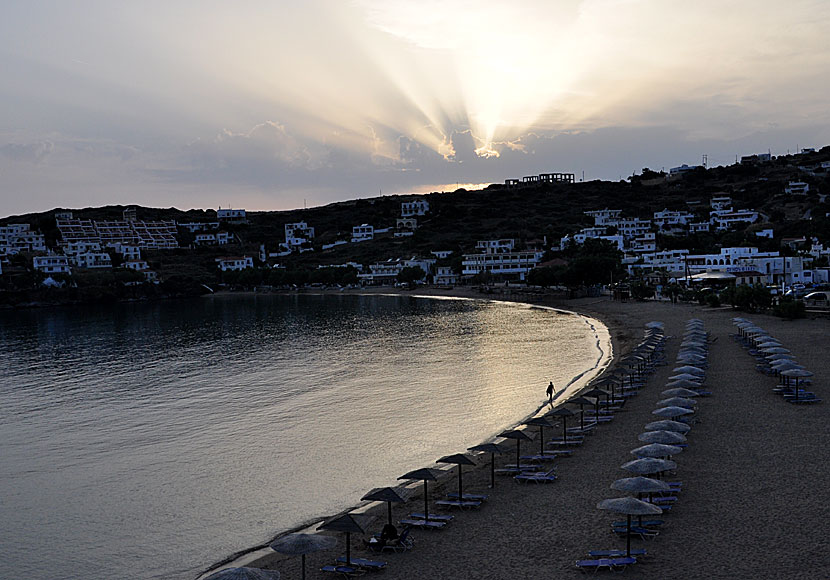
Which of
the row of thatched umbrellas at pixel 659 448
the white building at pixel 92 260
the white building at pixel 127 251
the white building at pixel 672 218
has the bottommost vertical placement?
the row of thatched umbrellas at pixel 659 448

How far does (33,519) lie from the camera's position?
812 inches

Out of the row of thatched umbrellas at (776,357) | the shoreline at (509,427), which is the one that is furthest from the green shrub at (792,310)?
the shoreline at (509,427)

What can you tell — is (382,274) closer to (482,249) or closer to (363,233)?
(482,249)

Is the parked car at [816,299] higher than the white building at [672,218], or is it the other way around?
the white building at [672,218]

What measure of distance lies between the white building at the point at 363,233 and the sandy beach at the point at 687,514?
6017 inches

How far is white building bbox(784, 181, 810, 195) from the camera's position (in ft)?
515

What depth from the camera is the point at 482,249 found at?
A: 5468 inches

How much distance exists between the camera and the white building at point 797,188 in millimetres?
156875

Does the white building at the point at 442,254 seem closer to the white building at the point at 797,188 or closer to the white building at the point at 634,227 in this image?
the white building at the point at 634,227

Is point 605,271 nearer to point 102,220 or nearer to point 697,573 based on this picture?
point 697,573

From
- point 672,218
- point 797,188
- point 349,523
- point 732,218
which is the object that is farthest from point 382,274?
point 349,523

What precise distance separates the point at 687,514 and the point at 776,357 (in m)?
19.8

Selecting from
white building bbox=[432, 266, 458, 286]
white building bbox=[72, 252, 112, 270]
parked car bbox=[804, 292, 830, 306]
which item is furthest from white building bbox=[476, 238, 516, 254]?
white building bbox=[72, 252, 112, 270]

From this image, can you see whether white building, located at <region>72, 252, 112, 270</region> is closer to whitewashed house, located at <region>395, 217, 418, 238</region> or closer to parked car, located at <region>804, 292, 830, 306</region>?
whitewashed house, located at <region>395, 217, 418, 238</region>
